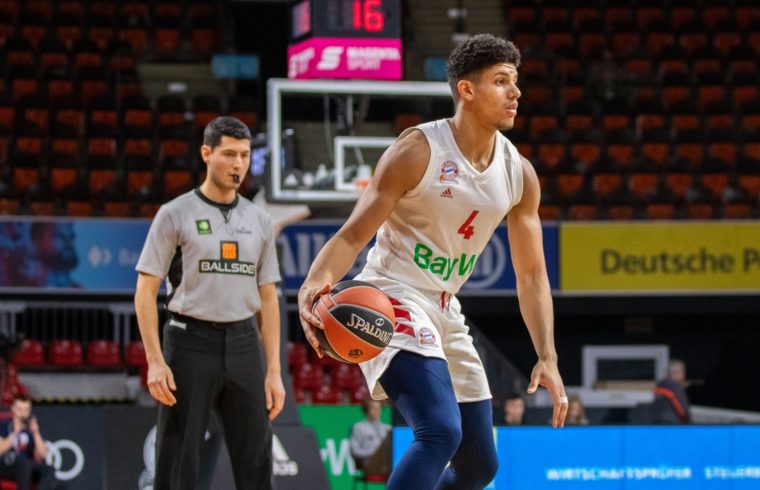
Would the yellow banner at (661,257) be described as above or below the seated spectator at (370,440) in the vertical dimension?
above

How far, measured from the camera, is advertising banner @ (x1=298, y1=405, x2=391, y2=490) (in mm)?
11477

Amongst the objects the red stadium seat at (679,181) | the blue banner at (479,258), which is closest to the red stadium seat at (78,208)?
the blue banner at (479,258)

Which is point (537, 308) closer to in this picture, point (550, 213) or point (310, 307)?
point (310, 307)

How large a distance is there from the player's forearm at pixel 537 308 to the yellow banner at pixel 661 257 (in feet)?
35.5

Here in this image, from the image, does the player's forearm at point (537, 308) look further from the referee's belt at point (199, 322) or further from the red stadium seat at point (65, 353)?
the red stadium seat at point (65, 353)

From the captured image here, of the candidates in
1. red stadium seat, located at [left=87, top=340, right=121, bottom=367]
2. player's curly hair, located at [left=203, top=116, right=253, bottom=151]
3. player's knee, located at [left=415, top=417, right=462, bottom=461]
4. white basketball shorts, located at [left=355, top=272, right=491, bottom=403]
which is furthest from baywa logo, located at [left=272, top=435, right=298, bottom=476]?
red stadium seat, located at [left=87, top=340, right=121, bottom=367]

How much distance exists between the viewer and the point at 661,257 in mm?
15438

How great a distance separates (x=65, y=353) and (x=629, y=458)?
8.47 meters

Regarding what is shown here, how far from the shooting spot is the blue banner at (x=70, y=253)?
564 inches

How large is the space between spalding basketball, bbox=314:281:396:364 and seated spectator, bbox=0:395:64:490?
625cm

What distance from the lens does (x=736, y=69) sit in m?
19.1

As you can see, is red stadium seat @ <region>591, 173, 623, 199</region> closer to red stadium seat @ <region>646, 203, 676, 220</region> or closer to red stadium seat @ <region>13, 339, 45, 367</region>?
red stadium seat @ <region>646, 203, 676, 220</region>

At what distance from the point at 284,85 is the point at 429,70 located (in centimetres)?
805

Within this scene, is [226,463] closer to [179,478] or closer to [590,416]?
[179,478]
